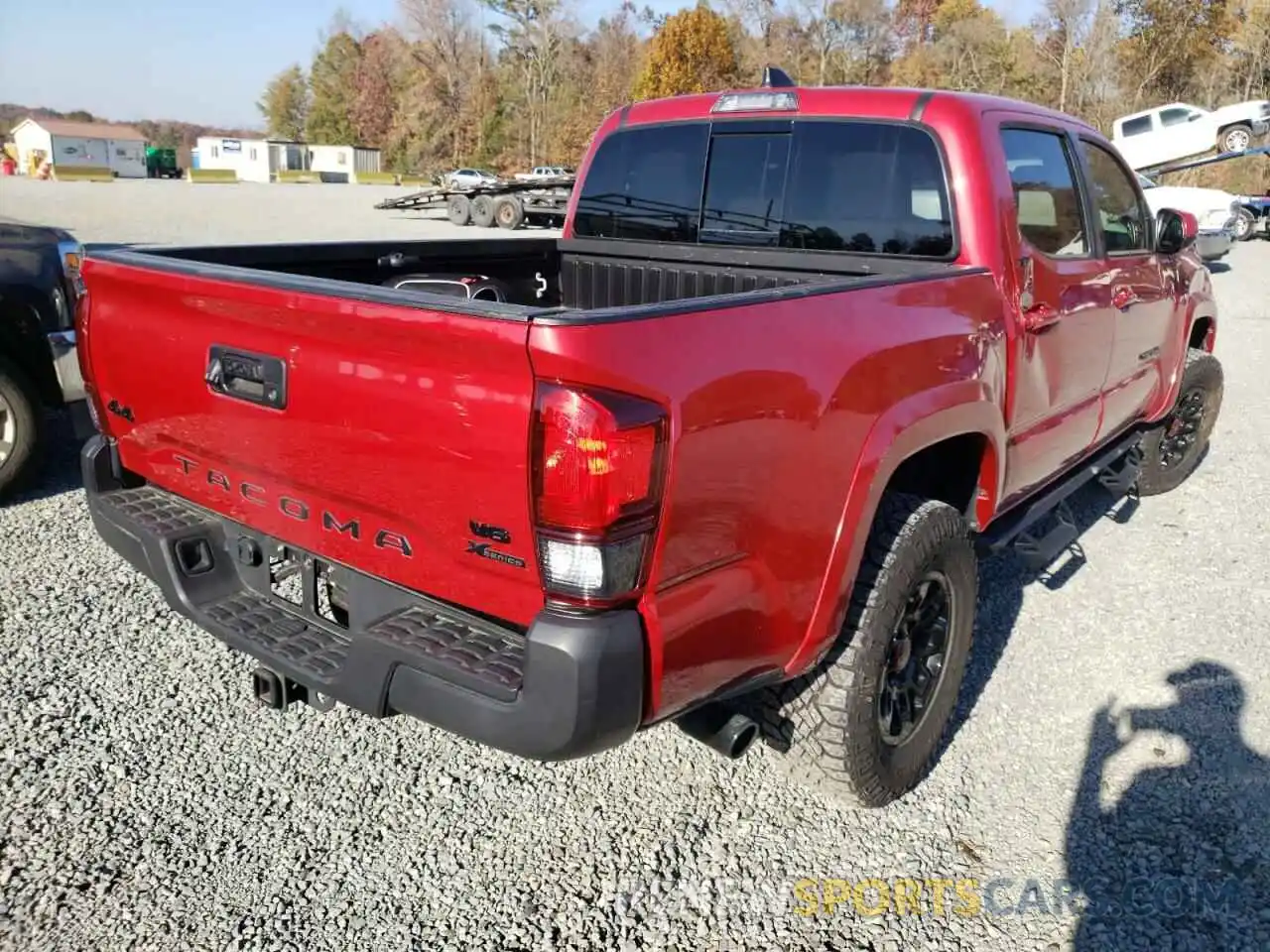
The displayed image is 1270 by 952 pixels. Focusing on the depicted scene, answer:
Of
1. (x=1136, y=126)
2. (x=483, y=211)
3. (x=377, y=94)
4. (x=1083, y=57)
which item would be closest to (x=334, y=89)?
(x=377, y=94)

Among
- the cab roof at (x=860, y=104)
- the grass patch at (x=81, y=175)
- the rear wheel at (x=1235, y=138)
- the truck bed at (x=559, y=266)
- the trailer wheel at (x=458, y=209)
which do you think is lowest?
the grass patch at (x=81, y=175)

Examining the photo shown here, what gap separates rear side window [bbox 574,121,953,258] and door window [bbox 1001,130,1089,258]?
34cm

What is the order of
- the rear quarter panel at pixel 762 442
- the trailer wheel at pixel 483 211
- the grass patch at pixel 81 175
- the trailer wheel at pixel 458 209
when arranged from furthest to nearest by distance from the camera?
the grass patch at pixel 81 175 < the trailer wheel at pixel 458 209 < the trailer wheel at pixel 483 211 < the rear quarter panel at pixel 762 442

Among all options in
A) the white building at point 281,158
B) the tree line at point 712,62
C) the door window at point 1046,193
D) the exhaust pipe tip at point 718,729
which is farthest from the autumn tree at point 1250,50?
the white building at point 281,158

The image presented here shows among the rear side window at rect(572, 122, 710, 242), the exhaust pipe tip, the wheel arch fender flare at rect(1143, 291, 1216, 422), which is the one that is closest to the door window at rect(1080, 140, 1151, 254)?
the wheel arch fender flare at rect(1143, 291, 1216, 422)

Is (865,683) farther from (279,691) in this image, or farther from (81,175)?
(81,175)

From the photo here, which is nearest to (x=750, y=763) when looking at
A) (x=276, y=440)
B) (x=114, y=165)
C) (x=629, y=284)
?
(x=276, y=440)

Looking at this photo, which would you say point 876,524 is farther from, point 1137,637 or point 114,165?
point 114,165

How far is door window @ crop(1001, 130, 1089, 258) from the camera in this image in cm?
A: 346

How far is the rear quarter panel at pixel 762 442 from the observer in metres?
1.97

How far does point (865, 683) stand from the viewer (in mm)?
2652

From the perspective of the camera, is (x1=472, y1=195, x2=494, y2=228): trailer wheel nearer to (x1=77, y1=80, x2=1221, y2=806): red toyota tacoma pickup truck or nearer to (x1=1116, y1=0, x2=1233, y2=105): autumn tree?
(x1=77, y1=80, x2=1221, y2=806): red toyota tacoma pickup truck

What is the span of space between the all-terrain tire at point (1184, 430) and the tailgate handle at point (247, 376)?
486 centimetres

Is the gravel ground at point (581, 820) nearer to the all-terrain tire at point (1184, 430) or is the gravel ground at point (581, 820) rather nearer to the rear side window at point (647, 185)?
the all-terrain tire at point (1184, 430)
